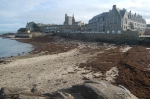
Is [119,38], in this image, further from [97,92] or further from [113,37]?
[97,92]

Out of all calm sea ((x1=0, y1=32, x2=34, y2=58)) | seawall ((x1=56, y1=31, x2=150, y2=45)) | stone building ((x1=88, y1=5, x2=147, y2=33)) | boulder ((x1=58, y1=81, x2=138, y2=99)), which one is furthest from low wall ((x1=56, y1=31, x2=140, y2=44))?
boulder ((x1=58, y1=81, x2=138, y2=99))

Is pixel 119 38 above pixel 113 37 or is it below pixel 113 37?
below

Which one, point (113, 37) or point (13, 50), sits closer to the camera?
point (13, 50)

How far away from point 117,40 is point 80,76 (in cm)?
3297

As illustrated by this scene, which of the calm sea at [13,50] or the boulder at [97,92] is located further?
the calm sea at [13,50]

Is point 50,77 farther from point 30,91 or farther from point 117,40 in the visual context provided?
point 117,40

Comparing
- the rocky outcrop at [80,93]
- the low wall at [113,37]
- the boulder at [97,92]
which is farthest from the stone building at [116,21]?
the rocky outcrop at [80,93]

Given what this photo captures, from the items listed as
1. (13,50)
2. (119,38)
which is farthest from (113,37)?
(13,50)

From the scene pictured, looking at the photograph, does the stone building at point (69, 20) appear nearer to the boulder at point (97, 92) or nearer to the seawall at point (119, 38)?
the seawall at point (119, 38)

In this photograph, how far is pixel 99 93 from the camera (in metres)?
6.70

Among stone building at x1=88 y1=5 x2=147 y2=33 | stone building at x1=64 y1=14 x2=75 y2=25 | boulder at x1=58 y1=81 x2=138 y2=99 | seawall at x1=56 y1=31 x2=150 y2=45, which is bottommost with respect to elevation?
boulder at x1=58 y1=81 x2=138 y2=99

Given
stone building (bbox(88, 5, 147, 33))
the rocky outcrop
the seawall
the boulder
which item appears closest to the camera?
the rocky outcrop

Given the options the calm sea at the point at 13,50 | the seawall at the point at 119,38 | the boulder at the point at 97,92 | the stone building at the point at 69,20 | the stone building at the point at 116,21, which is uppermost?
the stone building at the point at 69,20

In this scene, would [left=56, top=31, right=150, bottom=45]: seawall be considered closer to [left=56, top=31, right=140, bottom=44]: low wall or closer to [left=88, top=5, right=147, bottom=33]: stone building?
[left=56, top=31, right=140, bottom=44]: low wall
